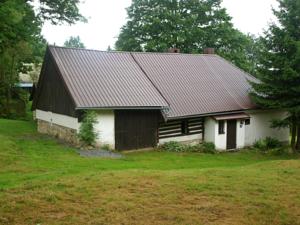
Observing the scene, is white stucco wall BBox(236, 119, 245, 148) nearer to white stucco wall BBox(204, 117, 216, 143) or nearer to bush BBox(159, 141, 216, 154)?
white stucco wall BBox(204, 117, 216, 143)

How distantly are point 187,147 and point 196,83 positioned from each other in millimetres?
5534

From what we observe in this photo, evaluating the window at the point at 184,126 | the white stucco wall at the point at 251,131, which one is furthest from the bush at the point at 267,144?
the window at the point at 184,126

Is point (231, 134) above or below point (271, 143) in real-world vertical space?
above

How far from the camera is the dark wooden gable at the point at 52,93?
22891 millimetres

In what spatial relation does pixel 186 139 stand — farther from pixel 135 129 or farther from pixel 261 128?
pixel 261 128

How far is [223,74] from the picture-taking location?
3070cm

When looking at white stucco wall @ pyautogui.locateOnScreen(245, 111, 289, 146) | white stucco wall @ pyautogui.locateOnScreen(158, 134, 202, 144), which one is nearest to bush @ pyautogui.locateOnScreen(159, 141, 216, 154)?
white stucco wall @ pyautogui.locateOnScreen(158, 134, 202, 144)

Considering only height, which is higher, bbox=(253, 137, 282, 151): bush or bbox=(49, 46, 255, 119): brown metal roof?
bbox=(49, 46, 255, 119): brown metal roof

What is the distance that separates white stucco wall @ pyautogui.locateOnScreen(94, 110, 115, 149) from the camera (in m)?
21.8

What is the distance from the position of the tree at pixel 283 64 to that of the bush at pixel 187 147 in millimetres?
4507

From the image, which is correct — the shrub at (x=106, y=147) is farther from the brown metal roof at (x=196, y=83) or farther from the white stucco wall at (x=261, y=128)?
the white stucco wall at (x=261, y=128)

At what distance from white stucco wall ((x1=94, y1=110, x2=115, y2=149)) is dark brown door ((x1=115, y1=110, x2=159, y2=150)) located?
23cm

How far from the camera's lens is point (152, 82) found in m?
25.8

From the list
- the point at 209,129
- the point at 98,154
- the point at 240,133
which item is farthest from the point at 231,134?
the point at 98,154
